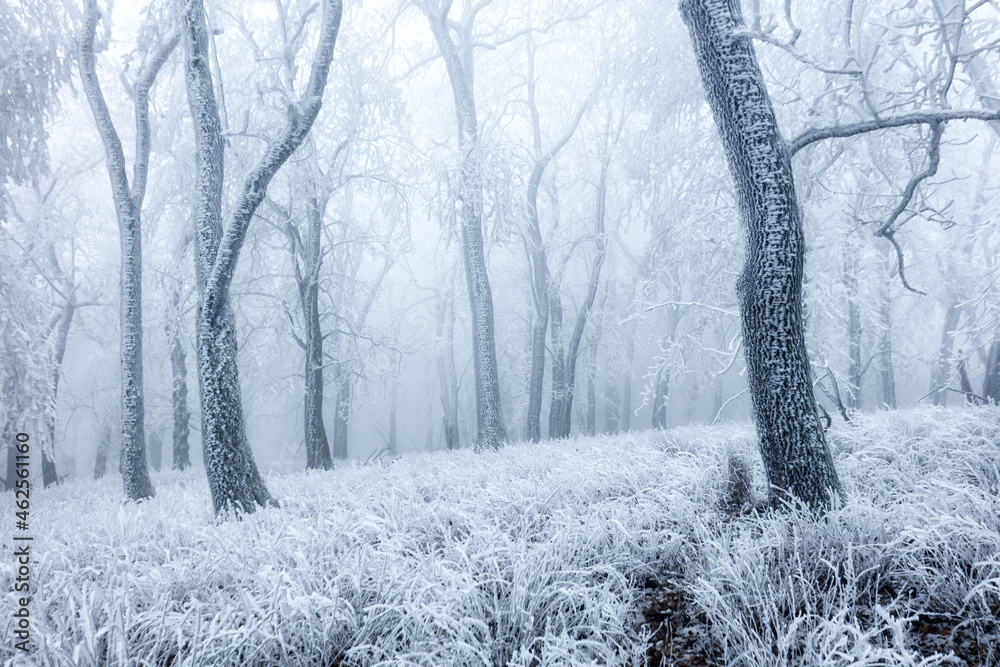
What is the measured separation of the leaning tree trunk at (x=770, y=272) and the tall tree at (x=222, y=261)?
3.99 m

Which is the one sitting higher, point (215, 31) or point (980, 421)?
point (215, 31)

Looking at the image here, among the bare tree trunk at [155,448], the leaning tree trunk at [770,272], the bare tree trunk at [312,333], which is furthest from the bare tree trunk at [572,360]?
the bare tree trunk at [155,448]

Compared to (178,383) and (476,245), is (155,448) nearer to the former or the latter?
(178,383)

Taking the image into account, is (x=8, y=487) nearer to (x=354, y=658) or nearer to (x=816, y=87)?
(x=354, y=658)

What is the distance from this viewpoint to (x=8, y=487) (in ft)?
43.6

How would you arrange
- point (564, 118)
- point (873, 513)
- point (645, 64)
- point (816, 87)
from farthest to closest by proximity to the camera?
point (564, 118), point (645, 64), point (816, 87), point (873, 513)

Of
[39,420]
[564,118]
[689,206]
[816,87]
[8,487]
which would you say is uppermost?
[564,118]

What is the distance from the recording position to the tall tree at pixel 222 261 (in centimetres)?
548

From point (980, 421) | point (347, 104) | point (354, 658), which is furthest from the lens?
point (347, 104)

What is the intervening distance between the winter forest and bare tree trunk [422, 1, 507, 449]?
0.08 metres

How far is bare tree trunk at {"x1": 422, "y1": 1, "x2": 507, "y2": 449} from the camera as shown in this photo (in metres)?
Result: 10.1

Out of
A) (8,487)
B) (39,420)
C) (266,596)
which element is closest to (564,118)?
(39,420)

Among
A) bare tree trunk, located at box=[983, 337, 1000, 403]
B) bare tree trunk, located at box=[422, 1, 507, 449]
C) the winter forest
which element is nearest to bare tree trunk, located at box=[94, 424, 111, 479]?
the winter forest

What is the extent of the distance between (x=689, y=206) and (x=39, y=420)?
40.7ft
